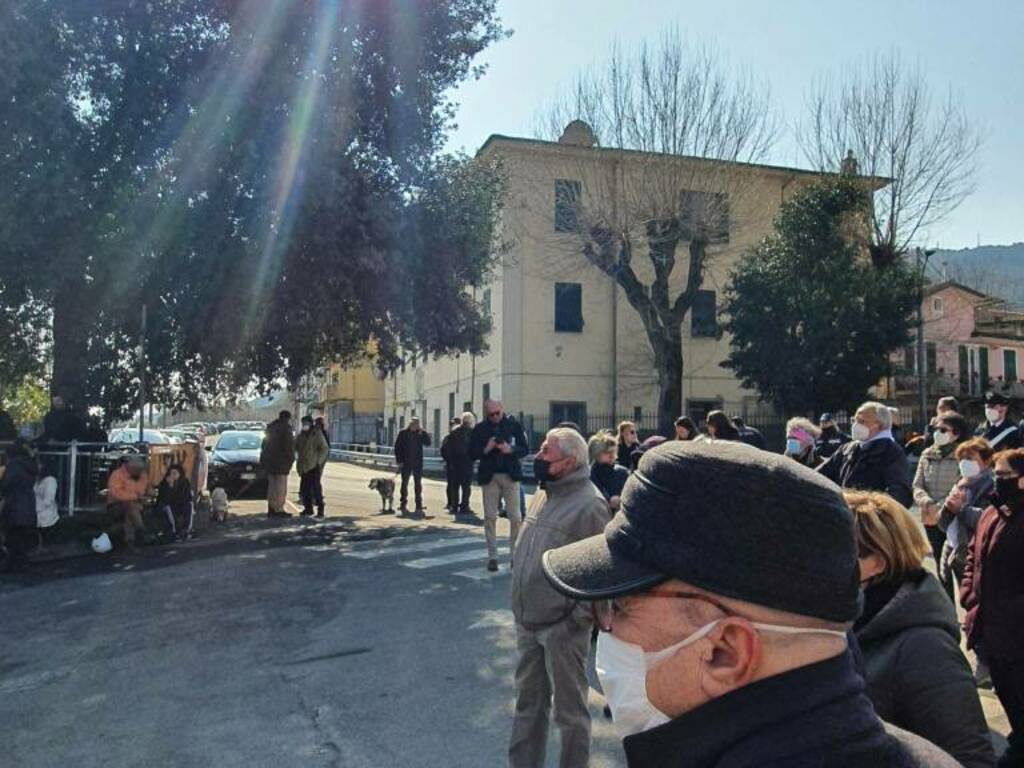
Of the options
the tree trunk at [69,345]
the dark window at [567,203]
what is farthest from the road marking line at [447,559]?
the dark window at [567,203]

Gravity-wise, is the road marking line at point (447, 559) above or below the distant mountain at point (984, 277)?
below

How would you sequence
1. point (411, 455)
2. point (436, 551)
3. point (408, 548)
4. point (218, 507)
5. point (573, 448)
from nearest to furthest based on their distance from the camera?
1. point (573, 448)
2. point (436, 551)
3. point (408, 548)
4. point (218, 507)
5. point (411, 455)

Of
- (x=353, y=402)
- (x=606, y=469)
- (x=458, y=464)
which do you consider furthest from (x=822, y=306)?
(x=353, y=402)

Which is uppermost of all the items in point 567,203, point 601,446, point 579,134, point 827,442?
point 579,134

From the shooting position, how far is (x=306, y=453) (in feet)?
53.0

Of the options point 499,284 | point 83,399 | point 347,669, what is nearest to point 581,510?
point 347,669

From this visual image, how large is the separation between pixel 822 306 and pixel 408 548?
771 inches

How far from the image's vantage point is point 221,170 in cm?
1318

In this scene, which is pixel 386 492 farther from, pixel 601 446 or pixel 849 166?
pixel 849 166

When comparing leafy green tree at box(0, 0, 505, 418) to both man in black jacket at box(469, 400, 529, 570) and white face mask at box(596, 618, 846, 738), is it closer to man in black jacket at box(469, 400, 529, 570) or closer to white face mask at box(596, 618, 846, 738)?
man in black jacket at box(469, 400, 529, 570)

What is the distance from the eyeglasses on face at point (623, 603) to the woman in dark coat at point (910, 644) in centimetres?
92

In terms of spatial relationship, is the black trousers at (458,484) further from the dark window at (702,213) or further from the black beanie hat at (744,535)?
the black beanie hat at (744,535)

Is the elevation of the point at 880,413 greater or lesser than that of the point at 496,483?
greater

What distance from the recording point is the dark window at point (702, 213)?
27.4 metres
